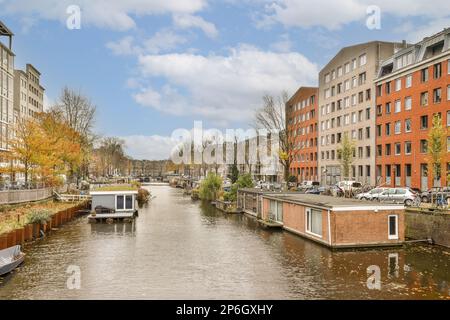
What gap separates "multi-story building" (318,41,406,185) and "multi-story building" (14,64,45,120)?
61405 mm

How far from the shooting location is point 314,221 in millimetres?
34188

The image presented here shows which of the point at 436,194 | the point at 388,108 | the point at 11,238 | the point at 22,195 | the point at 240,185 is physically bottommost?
the point at 11,238

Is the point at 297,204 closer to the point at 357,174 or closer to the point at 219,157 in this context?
the point at 357,174

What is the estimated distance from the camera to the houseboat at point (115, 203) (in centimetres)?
4981

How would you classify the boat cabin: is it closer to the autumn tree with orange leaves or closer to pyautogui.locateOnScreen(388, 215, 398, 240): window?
the autumn tree with orange leaves

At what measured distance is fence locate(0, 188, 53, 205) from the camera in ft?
140

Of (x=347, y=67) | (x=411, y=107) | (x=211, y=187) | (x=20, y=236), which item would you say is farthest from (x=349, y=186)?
(x=20, y=236)

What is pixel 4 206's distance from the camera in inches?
1633

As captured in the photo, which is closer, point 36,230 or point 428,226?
point 428,226

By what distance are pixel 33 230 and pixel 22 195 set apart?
42.1 feet

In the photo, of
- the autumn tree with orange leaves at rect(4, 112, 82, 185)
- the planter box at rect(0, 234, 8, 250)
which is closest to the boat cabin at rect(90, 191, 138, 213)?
the autumn tree with orange leaves at rect(4, 112, 82, 185)

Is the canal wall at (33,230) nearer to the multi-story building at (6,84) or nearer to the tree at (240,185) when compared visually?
the tree at (240,185)

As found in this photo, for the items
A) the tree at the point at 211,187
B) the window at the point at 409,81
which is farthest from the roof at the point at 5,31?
the window at the point at 409,81

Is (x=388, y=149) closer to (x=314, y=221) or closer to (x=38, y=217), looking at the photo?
(x=314, y=221)
